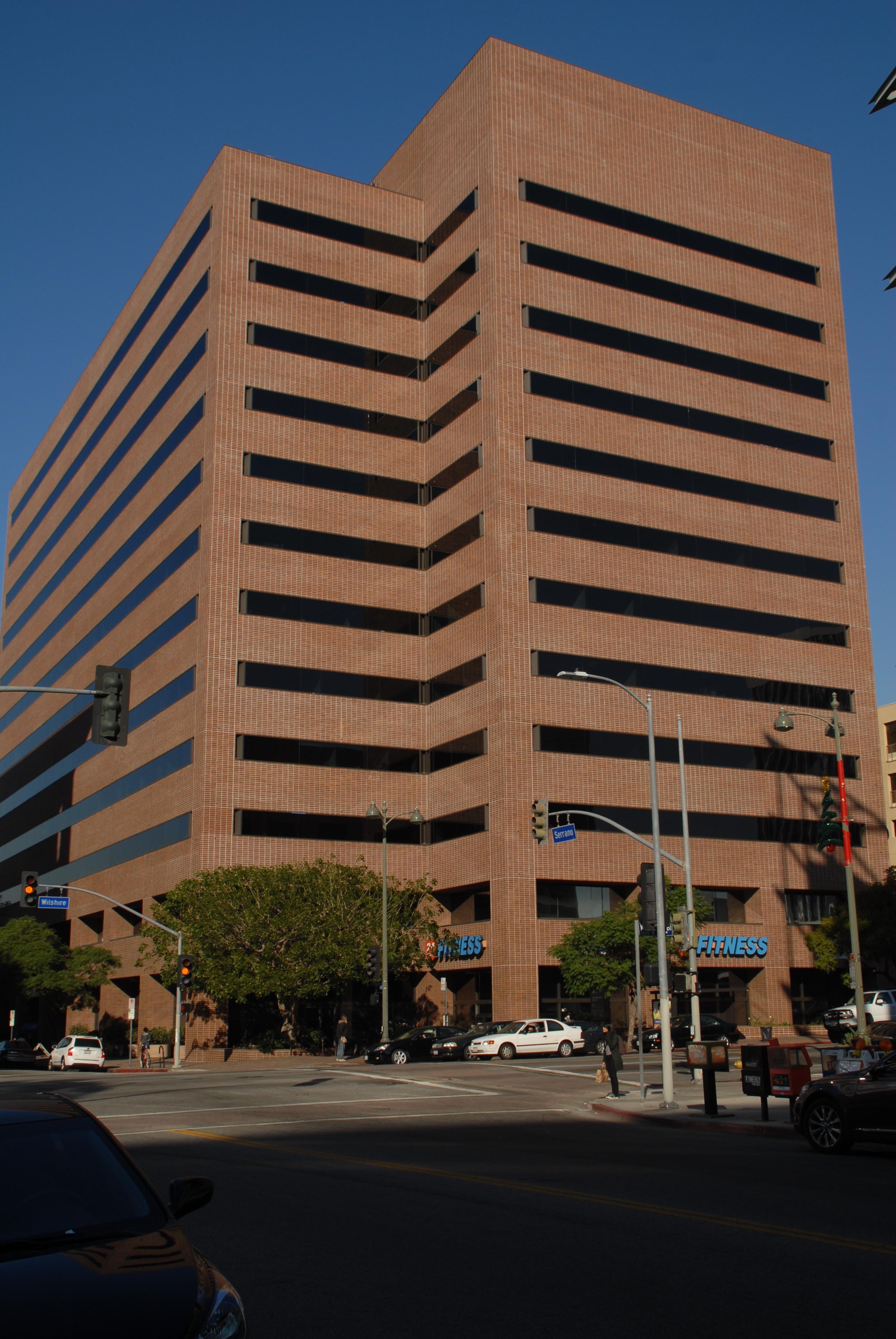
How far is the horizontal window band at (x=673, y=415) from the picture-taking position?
59031mm

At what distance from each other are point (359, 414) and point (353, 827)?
20968 mm

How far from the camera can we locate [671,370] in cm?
6238

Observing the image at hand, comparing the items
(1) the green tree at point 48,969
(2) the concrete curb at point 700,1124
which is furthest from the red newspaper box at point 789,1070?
(1) the green tree at point 48,969

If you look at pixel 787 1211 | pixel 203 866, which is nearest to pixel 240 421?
pixel 203 866

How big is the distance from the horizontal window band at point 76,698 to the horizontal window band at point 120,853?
339 inches

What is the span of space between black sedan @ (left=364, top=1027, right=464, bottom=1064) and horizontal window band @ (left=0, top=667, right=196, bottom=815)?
19708 millimetres

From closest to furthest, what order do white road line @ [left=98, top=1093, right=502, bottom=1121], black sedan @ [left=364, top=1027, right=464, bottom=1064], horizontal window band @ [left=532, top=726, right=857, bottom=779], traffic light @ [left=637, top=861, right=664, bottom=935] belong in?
white road line @ [left=98, top=1093, right=502, bottom=1121]
traffic light @ [left=637, top=861, right=664, bottom=935]
black sedan @ [left=364, top=1027, right=464, bottom=1064]
horizontal window band @ [left=532, top=726, right=857, bottom=779]

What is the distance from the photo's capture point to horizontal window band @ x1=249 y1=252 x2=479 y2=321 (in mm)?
60812

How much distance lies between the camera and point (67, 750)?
7750 cm

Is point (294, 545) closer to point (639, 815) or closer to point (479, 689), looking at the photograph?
point (479, 689)

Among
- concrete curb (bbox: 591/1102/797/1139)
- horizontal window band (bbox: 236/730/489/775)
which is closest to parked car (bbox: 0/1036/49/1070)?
horizontal window band (bbox: 236/730/489/775)

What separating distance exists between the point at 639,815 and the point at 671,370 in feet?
76.0

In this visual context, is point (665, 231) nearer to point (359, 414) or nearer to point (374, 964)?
point (359, 414)

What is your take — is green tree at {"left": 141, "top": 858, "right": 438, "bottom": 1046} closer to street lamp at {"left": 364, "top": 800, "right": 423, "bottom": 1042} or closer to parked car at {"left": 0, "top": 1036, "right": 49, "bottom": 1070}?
street lamp at {"left": 364, "top": 800, "right": 423, "bottom": 1042}
